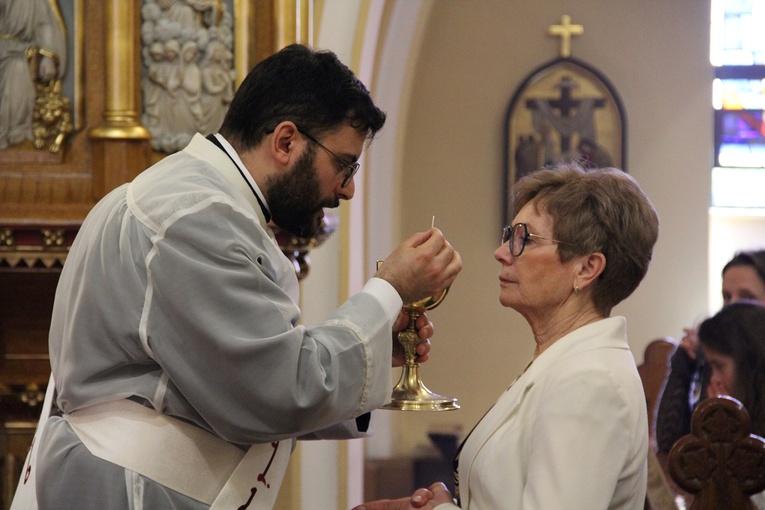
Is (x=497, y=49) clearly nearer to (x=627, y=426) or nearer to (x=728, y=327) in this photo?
(x=728, y=327)

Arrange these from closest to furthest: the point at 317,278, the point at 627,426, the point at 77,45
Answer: the point at 627,426, the point at 77,45, the point at 317,278

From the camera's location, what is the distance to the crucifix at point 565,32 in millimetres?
9258

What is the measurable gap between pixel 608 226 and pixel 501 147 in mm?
6817

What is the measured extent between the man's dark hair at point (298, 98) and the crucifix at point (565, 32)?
22.8 feet

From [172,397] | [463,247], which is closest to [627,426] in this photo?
[172,397]

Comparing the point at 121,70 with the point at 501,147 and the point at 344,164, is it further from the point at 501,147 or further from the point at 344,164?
the point at 501,147

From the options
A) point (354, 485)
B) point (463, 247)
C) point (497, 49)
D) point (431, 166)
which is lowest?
point (354, 485)

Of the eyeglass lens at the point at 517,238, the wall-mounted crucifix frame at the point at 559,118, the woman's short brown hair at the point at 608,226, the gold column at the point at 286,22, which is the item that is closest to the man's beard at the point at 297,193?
the eyeglass lens at the point at 517,238

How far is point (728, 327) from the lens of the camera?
4316 millimetres

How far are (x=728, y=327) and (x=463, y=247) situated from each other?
505 centimetres

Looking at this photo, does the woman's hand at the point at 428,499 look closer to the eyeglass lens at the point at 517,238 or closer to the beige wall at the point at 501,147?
the eyeglass lens at the point at 517,238

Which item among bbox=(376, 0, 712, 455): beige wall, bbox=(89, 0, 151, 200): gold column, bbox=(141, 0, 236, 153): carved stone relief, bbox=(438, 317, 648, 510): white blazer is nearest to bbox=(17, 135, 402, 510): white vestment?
bbox=(438, 317, 648, 510): white blazer

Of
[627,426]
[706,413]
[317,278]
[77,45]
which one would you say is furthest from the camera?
[317,278]

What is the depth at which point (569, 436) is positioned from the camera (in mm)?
2273
